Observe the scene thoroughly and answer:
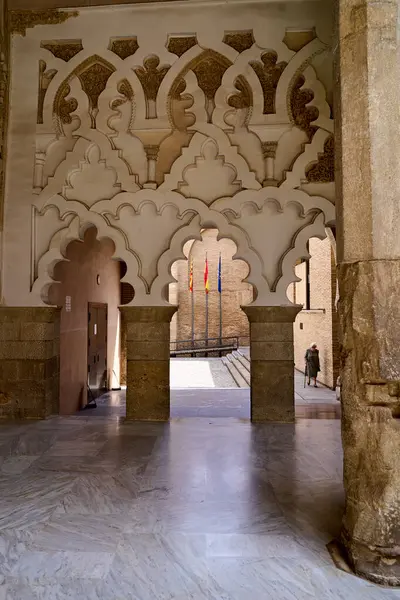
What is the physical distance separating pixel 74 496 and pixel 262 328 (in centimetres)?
242

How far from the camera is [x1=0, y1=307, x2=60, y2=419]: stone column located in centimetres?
453

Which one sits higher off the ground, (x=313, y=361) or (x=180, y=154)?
(x=180, y=154)

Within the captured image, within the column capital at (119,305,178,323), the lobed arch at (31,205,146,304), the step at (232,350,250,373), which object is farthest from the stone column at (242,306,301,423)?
the step at (232,350,250,373)

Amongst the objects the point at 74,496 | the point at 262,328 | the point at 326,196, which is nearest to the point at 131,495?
the point at 74,496

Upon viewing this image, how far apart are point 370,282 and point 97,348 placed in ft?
23.4

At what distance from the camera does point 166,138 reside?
462 centimetres

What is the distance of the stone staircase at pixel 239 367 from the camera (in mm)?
A: 9856

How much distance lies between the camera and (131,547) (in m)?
2.11

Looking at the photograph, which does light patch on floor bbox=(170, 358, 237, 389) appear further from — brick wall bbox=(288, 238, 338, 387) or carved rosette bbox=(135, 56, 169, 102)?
carved rosette bbox=(135, 56, 169, 102)

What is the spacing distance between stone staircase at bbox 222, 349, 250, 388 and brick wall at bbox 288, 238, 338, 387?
1624 millimetres

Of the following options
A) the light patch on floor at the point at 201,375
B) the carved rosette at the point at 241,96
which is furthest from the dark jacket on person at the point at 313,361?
the carved rosette at the point at 241,96

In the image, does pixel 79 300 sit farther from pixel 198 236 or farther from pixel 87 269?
pixel 198 236

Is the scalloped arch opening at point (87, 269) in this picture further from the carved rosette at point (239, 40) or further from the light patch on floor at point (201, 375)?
the carved rosette at point (239, 40)

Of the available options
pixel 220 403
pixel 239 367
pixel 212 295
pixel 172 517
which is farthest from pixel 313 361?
pixel 212 295
